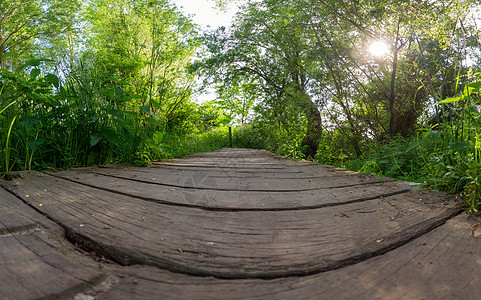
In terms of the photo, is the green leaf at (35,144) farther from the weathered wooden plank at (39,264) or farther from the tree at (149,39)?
the tree at (149,39)

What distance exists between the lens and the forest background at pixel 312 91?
188cm

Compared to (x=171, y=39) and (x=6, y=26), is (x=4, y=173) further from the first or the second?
(x=6, y=26)

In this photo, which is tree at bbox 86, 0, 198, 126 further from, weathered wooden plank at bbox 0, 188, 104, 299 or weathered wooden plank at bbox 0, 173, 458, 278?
weathered wooden plank at bbox 0, 188, 104, 299

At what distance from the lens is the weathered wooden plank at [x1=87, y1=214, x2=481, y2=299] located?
0.54 meters

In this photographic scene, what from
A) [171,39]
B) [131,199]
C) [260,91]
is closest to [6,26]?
[171,39]

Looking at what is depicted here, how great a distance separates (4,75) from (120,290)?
2.33 m

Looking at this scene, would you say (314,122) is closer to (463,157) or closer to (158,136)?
(158,136)

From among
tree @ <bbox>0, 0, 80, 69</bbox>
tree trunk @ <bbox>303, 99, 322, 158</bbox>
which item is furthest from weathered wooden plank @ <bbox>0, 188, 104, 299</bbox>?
tree @ <bbox>0, 0, 80, 69</bbox>

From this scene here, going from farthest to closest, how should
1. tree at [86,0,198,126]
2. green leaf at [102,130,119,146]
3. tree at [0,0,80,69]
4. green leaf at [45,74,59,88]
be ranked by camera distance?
tree at [0,0,80,69], tree at [86,0,198,126], green leaf at [102,130,119,146], green leaf at [45,74,59,88]

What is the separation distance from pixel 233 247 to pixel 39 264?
51cm

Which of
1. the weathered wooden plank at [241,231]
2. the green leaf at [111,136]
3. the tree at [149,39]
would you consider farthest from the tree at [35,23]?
the weathered wooden plank at [241,231]

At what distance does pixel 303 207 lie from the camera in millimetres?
1220

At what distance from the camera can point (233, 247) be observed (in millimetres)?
770

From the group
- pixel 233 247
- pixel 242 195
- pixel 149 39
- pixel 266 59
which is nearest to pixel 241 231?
pixel 233 247
